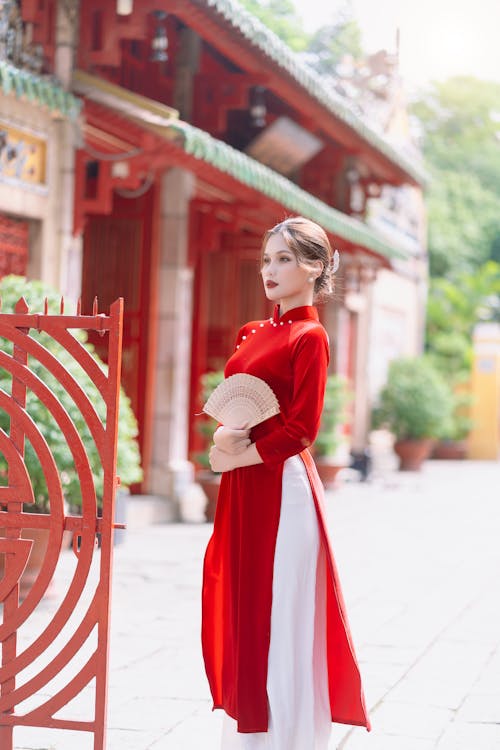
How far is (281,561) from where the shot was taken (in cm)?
369

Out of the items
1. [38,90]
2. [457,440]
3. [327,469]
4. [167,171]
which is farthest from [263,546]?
[457,440]

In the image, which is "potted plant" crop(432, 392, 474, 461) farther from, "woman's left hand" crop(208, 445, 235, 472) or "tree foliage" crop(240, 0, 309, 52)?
"woman's left hand" crop(208, 445, 235, 472)

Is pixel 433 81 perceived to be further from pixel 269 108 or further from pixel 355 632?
pixel 355 632

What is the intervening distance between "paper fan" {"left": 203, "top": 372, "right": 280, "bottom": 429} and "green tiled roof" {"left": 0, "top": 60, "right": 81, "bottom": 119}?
4725mm

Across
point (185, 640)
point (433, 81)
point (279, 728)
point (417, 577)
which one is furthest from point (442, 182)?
point (279, 728)

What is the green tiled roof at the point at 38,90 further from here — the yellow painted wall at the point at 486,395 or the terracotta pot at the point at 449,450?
the yellow painted wall at the point at 486,395

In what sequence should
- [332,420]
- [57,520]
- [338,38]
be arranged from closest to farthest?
1. [57,520]
2. [332,420]
3. [338,38]

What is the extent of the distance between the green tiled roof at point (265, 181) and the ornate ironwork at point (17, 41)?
1.10m

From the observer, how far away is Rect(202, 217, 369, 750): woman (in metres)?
3.66

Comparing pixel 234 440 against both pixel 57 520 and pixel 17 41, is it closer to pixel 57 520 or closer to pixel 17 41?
pixel 57 520

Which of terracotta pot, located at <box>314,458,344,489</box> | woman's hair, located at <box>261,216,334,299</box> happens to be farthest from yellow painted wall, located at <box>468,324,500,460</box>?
woman's hair, located at <box>261,216,334,299</box>

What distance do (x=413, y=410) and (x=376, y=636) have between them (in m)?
14.1

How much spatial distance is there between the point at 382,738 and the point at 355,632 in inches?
81.6

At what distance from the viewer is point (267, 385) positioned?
3.70 meters
